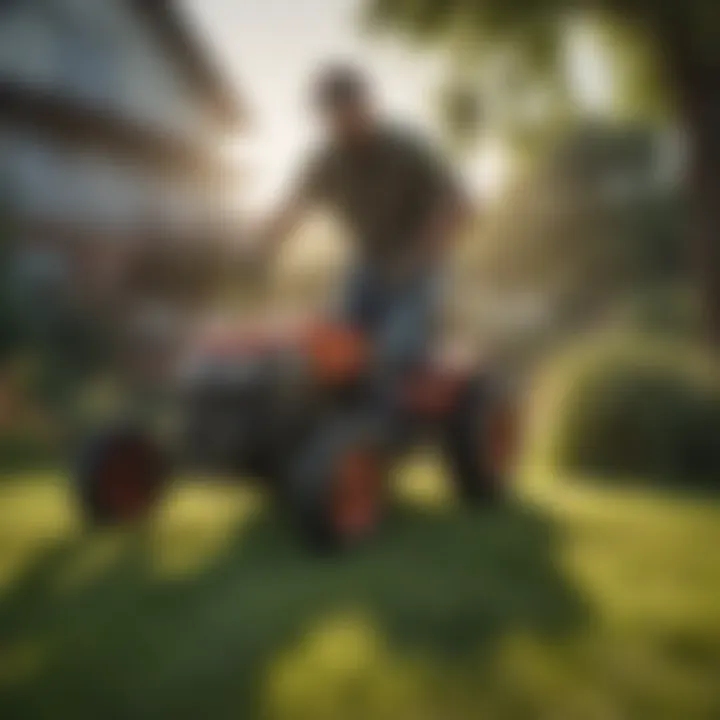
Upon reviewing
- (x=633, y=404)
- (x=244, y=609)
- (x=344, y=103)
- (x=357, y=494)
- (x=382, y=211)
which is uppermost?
(x=344, y=103)

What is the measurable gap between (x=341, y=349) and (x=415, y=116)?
0.88 ft

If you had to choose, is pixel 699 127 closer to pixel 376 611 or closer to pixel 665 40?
pixel 665 40

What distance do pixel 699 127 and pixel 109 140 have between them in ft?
2.13

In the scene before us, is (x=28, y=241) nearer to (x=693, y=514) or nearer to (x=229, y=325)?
(x=229, y=325)

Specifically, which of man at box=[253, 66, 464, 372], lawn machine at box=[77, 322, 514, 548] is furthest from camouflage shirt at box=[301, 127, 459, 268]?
lawn machine at box=[77, 322, 514, 548]

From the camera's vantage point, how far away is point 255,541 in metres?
1.11

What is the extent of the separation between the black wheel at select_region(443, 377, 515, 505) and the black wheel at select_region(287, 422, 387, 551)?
8cm

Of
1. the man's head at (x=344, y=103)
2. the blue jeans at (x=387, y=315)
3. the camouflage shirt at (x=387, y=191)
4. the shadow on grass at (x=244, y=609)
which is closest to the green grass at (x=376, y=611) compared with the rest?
the shadow on grass at (x=244, y=609)

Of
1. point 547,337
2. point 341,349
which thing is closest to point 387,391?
point 341,349

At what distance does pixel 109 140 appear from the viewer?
1161 mm

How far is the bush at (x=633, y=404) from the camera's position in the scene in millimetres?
1148

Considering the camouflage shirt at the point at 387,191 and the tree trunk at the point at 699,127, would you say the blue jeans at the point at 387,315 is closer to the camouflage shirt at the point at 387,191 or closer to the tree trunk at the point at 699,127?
the camouflage shirt at the point at 387,191

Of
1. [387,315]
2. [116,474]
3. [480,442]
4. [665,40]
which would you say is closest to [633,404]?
[480,442]

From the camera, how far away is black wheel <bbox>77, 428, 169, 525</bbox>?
1.12 meters
